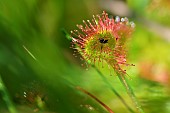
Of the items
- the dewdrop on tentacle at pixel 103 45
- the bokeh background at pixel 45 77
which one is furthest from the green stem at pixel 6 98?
the dewdrop on tentacle at pixel 103 45

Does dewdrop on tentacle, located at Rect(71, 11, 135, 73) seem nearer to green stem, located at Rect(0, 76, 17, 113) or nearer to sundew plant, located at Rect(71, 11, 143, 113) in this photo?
sundew plant, located at Rect(71, 11, 143, 113)

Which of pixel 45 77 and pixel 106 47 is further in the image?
pixel 106 47

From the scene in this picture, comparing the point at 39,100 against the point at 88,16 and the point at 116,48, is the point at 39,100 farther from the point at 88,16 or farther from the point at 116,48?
the point at 88,16

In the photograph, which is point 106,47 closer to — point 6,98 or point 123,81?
point 123,81

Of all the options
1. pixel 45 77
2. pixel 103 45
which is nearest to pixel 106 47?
pixel 103 45

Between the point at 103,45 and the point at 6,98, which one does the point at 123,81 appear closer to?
the point at 103,45

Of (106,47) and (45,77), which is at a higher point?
(106,47)

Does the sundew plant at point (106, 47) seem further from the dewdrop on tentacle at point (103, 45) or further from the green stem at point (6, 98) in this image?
the green stem at point (6, 98)

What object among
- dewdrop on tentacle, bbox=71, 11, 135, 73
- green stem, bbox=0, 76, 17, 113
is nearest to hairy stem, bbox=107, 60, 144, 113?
dewdrop on tentacle, bbox=71, 11, 135, 73

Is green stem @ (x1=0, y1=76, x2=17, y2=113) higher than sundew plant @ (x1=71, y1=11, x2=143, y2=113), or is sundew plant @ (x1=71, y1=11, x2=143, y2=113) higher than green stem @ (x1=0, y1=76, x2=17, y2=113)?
sundew plant @ (x1=71, y1=11, x2=143, y2=113)

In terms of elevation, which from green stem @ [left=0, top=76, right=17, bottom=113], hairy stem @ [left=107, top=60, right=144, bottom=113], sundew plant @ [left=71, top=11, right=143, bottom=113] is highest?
sundew plant @ [left=71, top=11, right=143, bottom=113]

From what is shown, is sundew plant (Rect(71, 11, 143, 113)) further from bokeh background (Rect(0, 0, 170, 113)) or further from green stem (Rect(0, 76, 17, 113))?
green stem (Rect(0, 76, 17, 113))
